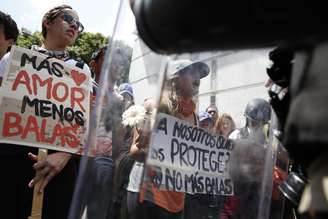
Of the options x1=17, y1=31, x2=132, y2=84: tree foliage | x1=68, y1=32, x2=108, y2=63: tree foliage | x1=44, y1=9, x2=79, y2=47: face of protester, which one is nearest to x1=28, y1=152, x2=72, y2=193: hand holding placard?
x1=44, y1=9, x2=79, y2=47: face of protester

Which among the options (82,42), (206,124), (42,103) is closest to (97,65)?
(42,103)

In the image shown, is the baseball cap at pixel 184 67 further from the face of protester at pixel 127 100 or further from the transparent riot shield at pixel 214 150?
the face of protester at pixel 127 100

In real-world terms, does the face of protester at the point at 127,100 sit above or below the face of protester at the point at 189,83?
below

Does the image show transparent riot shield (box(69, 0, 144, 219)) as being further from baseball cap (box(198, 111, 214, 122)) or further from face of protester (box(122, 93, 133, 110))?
baseball cap (box(198, 111, 214, 122))

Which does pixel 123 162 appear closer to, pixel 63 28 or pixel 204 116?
pixel 204 116

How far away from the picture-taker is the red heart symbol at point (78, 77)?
234 centimetres

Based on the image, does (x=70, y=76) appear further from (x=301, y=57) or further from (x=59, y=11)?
(x=301, y=57)

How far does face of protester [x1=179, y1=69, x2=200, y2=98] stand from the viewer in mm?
1320

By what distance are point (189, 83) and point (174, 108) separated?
0.33ft

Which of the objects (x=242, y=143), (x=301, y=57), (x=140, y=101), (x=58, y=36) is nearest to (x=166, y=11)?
(x=301, y=57)

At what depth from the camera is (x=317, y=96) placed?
74 cm

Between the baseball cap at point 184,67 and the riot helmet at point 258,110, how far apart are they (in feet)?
1.01

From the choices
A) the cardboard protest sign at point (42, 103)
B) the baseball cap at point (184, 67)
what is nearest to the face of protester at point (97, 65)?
the cardboard protest sign at point (42, 103)

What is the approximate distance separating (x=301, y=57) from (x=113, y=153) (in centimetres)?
81
